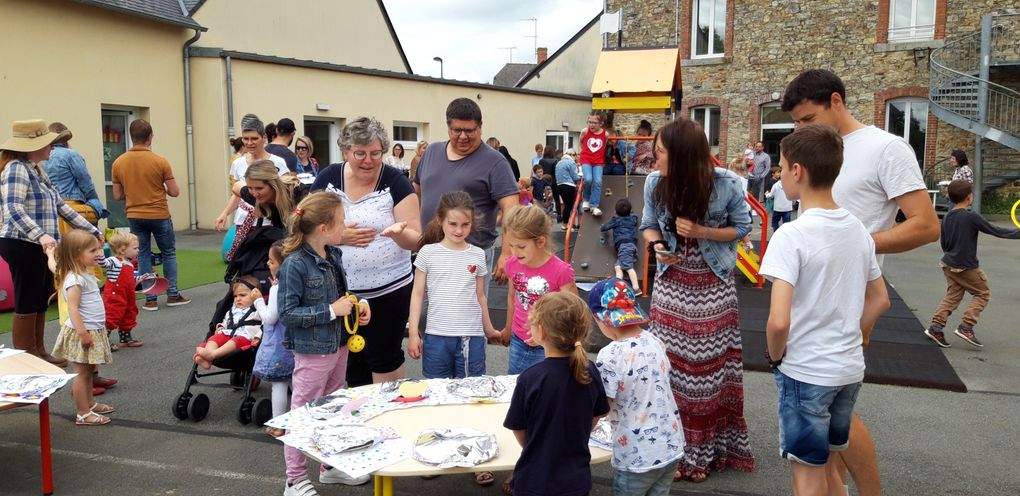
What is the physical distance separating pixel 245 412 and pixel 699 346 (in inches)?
115

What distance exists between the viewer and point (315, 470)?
4.11 meters

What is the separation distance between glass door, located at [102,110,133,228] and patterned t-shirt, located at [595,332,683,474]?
1341cm

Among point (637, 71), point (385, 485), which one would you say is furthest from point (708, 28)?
point (385, 485)

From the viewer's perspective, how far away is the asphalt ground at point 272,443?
3.89 m

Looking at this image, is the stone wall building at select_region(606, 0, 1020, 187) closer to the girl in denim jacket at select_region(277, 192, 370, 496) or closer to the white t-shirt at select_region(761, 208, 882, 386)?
the girl in denim jacket at select_region(277, 192, 370, 496)

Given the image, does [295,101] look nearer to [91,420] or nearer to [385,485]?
[91,420]

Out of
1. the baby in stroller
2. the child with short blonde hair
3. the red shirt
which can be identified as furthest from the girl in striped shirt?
the red shirt

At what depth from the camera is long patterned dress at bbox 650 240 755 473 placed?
385cm

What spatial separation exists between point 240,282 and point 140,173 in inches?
155

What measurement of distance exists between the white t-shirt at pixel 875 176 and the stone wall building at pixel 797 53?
48.6 feet

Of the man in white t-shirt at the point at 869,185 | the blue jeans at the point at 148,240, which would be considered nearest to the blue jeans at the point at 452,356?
the man in white t-shirt at the point at 869,185

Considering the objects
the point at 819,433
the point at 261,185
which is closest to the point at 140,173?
the point at 261,185

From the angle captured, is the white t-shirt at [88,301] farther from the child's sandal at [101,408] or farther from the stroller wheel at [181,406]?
the stroller wheel at [181,406]

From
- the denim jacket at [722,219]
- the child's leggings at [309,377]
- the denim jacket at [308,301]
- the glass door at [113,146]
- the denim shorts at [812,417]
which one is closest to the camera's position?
the denim shorts at [812,417]
